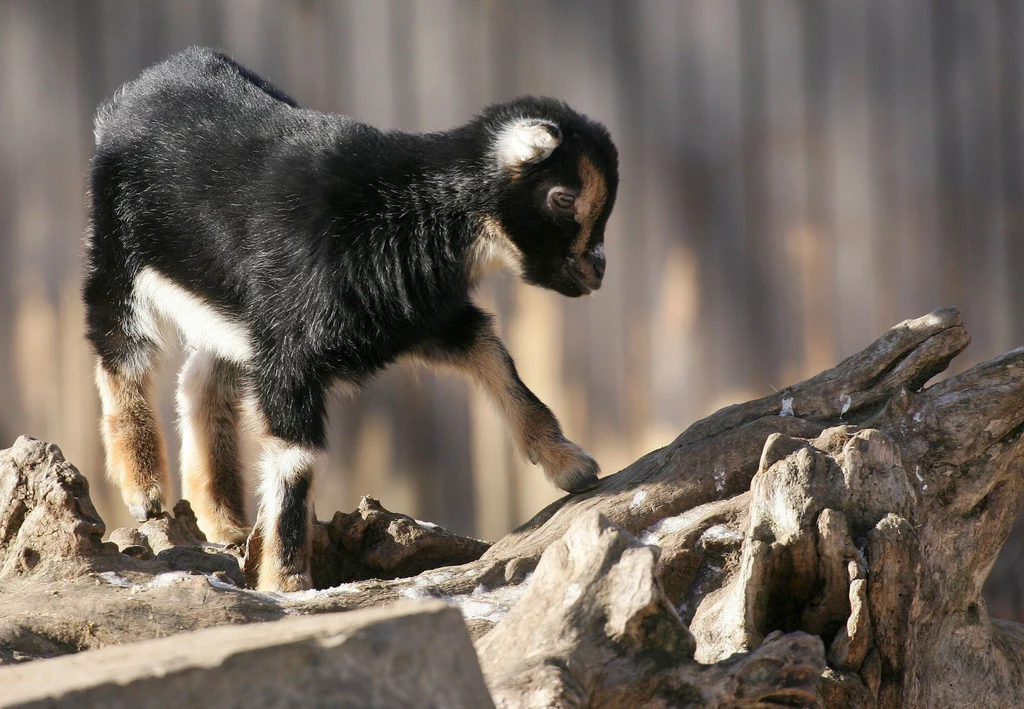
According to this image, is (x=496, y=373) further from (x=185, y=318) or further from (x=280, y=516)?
(x=185, y=318)

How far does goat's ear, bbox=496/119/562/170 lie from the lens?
11.1 ft

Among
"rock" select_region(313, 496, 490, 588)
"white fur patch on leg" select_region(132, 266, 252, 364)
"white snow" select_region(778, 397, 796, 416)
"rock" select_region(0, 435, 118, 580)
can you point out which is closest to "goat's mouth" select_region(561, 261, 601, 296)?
"white snow" select_region(778, 397, 796, 416)

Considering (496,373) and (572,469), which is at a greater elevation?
(496,373)

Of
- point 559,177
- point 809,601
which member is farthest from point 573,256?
point 809,601

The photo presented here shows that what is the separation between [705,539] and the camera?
2842 millimetres

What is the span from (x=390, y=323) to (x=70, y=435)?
2.50 meters

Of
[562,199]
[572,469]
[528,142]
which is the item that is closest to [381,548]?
[572,469]

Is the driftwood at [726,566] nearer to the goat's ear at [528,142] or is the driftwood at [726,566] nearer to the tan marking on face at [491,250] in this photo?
the tan marking on face at [491,250]

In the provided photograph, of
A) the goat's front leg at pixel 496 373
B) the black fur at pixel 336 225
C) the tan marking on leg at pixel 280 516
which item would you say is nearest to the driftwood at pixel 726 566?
the tan marking on leg at pixel 280 516

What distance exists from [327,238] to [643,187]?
1.87 m

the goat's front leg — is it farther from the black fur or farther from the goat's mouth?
the goat's mouth

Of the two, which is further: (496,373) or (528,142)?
(496,373)

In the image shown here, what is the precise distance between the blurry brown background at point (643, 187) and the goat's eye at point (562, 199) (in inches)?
52.9

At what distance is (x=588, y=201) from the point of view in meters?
3.47
